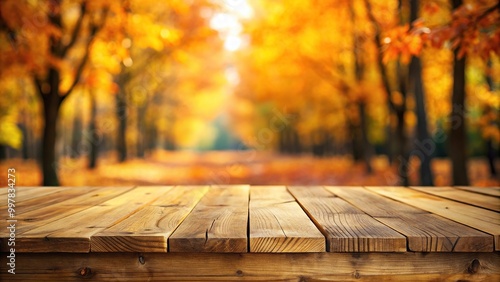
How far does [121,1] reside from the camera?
31.2ft

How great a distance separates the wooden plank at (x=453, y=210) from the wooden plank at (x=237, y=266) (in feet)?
1.16

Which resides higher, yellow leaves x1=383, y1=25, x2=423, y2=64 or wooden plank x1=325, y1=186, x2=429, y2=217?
yellow leaves x1=383, y1=25, x2=423, y2=64

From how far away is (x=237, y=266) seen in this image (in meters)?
2.03

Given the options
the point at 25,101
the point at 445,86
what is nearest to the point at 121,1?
the point at 445,86

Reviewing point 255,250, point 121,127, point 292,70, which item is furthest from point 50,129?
point 121,127

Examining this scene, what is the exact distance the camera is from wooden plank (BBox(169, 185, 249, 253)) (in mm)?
1953

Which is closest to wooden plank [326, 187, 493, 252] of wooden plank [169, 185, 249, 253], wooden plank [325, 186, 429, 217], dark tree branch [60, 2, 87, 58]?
wooden plank [325, 186, 429, 217]

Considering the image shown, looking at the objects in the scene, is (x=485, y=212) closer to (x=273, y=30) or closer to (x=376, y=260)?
(x=376, y=260)

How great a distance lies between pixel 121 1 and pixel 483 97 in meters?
9.53

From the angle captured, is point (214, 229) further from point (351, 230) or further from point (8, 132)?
point (8, 132)

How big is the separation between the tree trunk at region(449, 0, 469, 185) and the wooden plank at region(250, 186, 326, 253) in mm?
5458

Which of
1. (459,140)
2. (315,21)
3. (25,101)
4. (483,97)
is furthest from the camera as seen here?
(25,101)

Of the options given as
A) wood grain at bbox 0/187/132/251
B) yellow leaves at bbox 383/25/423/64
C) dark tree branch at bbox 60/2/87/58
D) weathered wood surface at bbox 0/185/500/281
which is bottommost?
weathered wood surface at bbox 0/185/500/281

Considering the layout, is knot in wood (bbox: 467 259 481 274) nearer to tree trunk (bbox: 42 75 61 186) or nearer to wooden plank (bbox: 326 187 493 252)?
wooden plank (bbox: 326 187 493 252)
